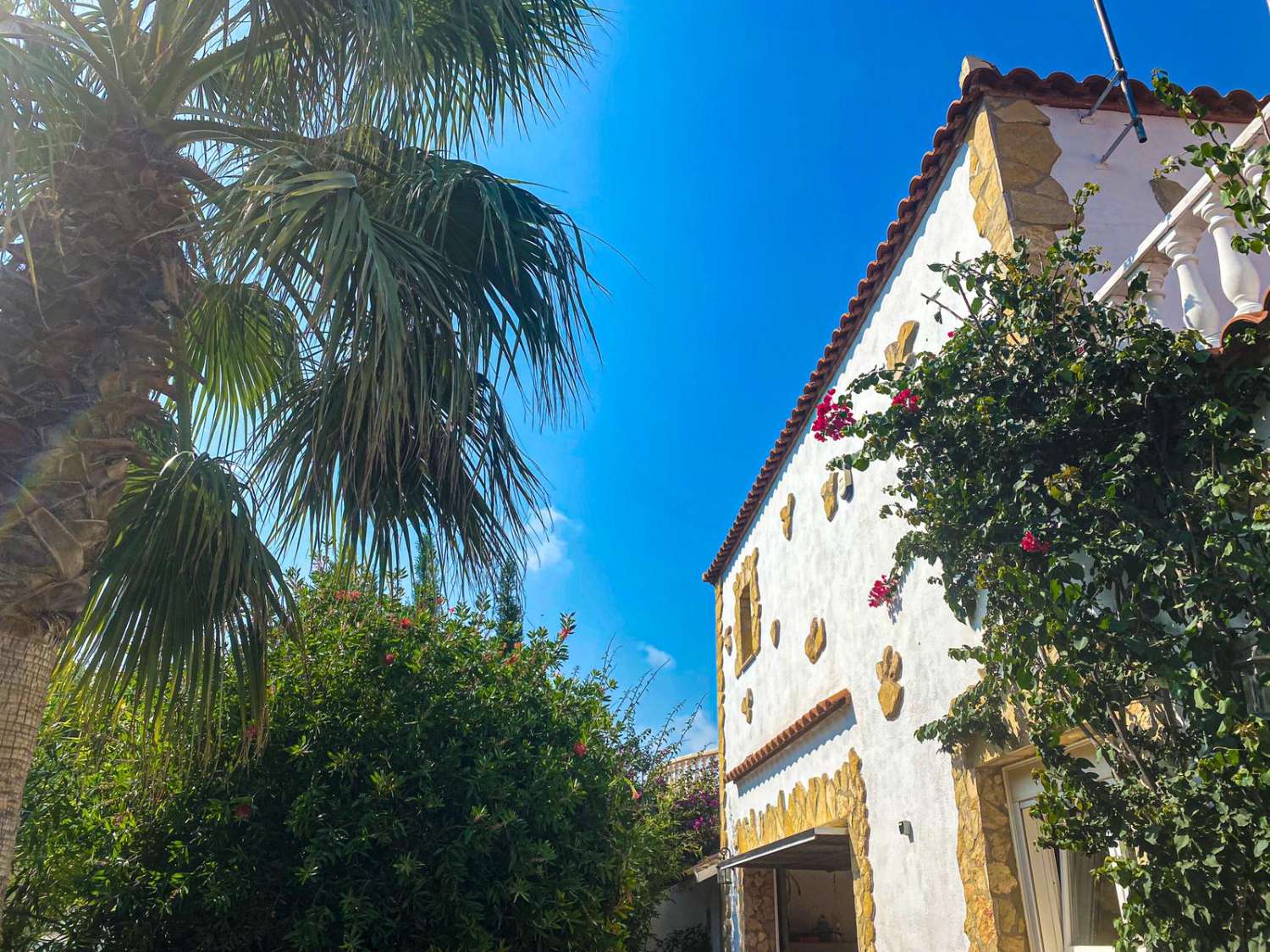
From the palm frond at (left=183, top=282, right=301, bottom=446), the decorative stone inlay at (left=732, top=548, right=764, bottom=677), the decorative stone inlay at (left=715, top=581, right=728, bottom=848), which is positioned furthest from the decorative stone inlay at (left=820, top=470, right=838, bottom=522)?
the decorative stone inlay at (left=715, top=581, right=728, bottom=848)

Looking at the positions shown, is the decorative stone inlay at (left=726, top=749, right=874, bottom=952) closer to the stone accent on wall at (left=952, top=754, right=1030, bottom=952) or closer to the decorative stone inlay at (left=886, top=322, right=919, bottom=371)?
the stone accent on wall at (left=952, top=754, right=1030, bottom=952)

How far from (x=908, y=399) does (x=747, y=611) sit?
28.5 ft

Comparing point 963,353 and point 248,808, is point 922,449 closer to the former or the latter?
point 963,353

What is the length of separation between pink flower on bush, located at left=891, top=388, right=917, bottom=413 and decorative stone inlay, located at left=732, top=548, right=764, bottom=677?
735 centimetres

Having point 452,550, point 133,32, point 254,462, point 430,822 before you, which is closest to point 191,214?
point 133,32

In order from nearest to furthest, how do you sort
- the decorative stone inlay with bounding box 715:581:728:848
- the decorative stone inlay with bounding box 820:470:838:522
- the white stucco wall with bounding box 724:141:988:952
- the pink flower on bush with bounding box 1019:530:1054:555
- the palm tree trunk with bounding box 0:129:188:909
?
the palm tree trunk with bounding box 0:129:188:909 < the pink flower on bush with bounding box 1019:530:1054:555 < the white stucco wall with bounding box 724:141:988:952 < the decorative stone inlay with bounding box 820:470:838:522 < the decorative stone inlay with bounding box 715:581:728:848

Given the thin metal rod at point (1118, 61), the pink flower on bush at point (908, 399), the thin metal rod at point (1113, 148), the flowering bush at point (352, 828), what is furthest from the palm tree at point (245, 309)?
the thin metal rod at point (1113, 148)

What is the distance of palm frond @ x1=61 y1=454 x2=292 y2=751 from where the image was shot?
12.9ft

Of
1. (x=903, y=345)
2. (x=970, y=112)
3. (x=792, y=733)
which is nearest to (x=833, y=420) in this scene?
(x=903, y=345)

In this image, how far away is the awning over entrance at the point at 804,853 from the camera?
7.43 meters

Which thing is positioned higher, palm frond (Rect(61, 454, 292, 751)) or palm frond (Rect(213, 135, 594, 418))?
palm frond (Rect(213, 135, 594, 418))

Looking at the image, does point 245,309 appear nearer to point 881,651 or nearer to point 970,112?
point 970,112

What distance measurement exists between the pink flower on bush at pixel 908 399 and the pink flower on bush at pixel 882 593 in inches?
94.1

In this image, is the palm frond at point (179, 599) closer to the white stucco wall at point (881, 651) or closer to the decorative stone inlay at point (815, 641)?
the white stucco wall at point (881, 651)
